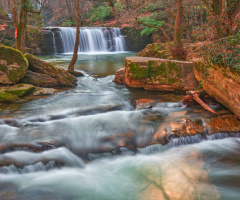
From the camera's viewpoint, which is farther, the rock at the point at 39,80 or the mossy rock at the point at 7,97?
the rock at the point at 39,80

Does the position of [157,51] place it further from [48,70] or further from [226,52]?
[226,52]

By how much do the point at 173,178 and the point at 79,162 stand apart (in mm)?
2119

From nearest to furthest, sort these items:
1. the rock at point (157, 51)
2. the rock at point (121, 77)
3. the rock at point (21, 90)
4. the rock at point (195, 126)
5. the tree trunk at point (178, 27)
→ the rock at point (195, 126) → the rock at point (21, 90) → the tree trunk at point (178, 27) → the rock at point (121, 77) → the rock at point (157, 51)

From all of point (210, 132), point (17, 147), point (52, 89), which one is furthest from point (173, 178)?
point (52, 89)

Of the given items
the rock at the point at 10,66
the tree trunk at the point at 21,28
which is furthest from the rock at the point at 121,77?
the tree trunk at the point at 21,28

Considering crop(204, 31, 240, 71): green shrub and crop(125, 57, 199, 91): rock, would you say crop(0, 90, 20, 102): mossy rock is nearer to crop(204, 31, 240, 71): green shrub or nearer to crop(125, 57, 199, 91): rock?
crop(125, 57, 199, 91): rock

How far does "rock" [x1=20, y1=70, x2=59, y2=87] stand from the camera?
8552 mm

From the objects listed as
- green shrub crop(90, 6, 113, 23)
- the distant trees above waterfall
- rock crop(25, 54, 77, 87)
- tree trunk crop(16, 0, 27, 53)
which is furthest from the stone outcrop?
green shrub crop(90, 6, 113, 23)

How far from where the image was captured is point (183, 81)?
26.7ft

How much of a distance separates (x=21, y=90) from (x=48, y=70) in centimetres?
193

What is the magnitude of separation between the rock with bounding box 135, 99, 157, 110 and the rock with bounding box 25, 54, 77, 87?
4.01 metres

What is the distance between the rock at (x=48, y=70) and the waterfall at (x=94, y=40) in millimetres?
13821

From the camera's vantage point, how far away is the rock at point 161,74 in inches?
319

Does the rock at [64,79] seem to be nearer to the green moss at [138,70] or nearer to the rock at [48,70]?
the rock at [48,70]
